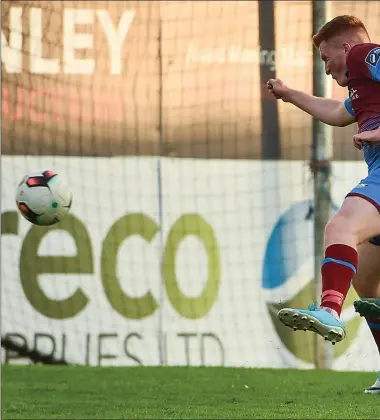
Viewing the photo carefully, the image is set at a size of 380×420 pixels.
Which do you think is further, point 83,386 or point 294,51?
point 294,51

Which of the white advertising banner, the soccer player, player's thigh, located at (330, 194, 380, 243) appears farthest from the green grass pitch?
the white advertising banner

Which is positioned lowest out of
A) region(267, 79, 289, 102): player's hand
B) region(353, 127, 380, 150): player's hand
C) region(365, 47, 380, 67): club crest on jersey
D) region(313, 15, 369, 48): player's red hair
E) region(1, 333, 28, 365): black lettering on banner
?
region(1, 333, 28, 365): black lettering on banner

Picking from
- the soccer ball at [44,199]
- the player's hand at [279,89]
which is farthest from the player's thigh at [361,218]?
the soccer ball at [44,199]

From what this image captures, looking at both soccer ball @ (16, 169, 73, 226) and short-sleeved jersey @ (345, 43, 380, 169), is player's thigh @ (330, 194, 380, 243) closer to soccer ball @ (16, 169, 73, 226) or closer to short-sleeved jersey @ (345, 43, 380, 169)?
short-sleeved jersey @ (345, 43, 380, 169)

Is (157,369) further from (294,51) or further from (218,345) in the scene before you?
(294,51)

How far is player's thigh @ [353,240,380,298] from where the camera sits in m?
5.26

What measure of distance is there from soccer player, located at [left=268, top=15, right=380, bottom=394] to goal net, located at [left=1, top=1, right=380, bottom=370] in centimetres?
451

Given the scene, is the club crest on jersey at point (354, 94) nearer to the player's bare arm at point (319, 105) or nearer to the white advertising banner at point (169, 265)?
the player's bare arm at point (319, 105)

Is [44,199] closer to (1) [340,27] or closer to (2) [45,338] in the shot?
(1) [340,27]

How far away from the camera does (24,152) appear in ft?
33.8

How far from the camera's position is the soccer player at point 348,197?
4.40 m

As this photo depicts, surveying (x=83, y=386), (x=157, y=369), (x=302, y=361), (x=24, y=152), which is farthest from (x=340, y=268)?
(x=24, y=152)

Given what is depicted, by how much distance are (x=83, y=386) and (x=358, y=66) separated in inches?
137

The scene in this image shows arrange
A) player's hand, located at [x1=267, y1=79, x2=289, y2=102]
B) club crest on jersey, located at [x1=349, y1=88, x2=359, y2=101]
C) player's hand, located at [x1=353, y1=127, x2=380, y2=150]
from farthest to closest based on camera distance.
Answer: player's hand, located at [x1=267, y1=79, x2=289, y2=102] → club crest on jersey, located at [x1=349, y1=88, x2=359, y2=101] → player's hand, located at [x1=353, y1=127, x2=380, y2=150]
